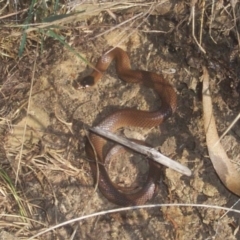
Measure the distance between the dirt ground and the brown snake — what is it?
0.20 feet

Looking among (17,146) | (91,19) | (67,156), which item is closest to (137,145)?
Result: (67,156)

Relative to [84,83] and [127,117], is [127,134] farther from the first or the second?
[84,83]

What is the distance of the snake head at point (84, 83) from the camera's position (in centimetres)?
445

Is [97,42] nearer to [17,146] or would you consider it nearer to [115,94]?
[115,94]

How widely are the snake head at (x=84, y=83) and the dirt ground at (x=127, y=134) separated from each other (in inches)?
1.8

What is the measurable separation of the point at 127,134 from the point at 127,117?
0.15 meters

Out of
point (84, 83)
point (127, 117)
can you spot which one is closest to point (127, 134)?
point (127, 117)

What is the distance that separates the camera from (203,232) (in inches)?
149

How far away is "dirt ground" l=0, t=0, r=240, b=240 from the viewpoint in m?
3.88

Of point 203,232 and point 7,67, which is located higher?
point 7,67

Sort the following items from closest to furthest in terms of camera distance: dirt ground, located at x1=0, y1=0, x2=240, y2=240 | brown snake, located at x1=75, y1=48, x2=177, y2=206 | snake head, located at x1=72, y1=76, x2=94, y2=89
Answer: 1. dirt ground, located at x1=0, y1=0, x2=240, y2=240
2. brown snake, located at x1=75, y1=48, x2=177, y2=206
3. snake head, located at x1=72, y1=76, x2=94, y2=89

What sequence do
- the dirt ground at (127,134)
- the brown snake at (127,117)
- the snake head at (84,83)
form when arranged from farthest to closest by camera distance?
1. the snake head at (84,83)
2. the brown snake at (127,117)
3. the dirt ground at (127,134)

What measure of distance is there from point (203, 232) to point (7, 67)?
188cm

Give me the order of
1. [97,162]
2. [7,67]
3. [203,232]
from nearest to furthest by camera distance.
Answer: [203,232] → [97,162] → [7,67]
